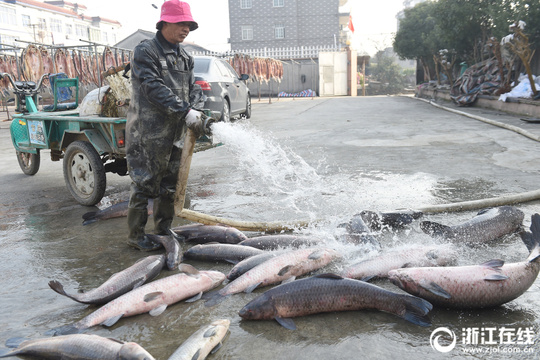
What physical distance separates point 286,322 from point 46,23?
234ft

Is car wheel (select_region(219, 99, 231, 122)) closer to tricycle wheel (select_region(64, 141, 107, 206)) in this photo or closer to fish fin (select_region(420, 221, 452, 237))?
tricycle wheel (select_region(64, 141, 107, 206))

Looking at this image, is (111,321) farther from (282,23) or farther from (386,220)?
(282,23)

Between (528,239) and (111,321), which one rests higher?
(528,239)

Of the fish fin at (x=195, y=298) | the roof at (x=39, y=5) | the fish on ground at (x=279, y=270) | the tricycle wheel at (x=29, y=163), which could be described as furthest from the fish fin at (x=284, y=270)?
the roof at (x=39, y=5)

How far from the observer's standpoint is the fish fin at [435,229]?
3992 millimetres

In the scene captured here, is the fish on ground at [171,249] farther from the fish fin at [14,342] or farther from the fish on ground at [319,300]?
the fish fin at [14,342]

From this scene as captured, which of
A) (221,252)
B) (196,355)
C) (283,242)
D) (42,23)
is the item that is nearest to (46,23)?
(42,23)

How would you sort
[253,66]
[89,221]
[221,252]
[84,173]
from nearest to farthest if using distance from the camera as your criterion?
[221,252] < [89,221] < [84,173] < [253,66]

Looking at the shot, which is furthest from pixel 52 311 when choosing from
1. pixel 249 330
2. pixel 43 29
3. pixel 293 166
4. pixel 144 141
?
pixel 43 29

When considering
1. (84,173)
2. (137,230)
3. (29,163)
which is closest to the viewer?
(137,230)

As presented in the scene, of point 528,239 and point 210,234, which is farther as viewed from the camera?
point 210,234

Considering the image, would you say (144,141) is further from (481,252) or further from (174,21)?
(481,252)

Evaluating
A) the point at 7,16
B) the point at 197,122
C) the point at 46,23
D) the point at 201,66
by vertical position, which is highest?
the point at 46,23

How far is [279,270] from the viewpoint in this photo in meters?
3.46
